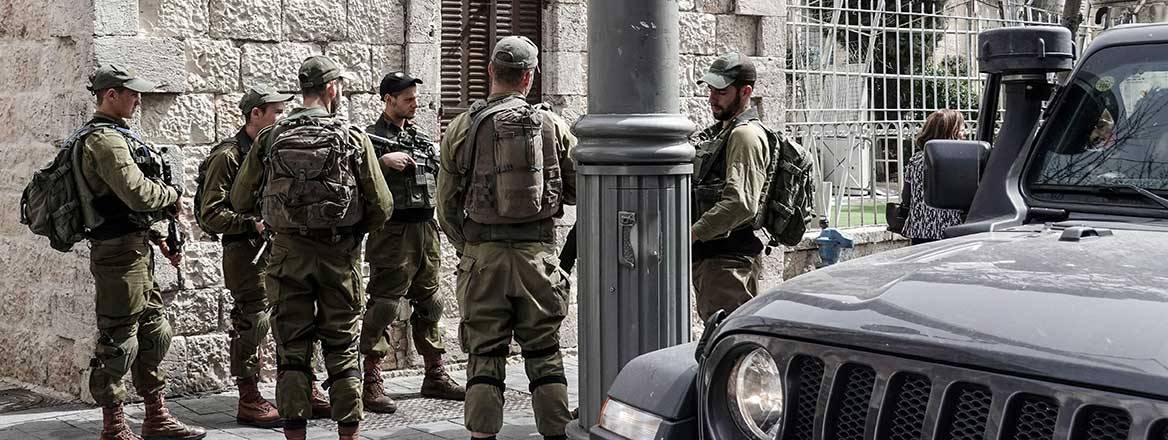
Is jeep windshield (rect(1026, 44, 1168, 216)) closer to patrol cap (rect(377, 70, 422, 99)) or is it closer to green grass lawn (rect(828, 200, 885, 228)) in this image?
patrol cap (rect(377, 70, 422, 99))

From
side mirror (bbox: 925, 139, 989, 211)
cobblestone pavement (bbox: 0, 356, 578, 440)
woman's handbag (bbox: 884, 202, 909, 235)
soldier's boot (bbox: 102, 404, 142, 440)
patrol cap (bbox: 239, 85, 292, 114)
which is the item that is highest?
patrol cap (bbox: 239, 85, 292, 114)

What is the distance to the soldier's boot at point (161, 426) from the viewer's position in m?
6.67

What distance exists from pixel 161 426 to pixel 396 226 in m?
1.65

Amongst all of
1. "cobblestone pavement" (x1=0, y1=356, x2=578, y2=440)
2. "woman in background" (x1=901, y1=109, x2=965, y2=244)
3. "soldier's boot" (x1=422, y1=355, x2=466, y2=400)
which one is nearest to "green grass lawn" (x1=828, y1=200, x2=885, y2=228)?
"woman in background" (x1=901, y1=109, x2=965, y2=244)

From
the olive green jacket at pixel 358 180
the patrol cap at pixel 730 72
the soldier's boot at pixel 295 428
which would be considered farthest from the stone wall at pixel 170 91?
the patrol cap at pixel 730 72

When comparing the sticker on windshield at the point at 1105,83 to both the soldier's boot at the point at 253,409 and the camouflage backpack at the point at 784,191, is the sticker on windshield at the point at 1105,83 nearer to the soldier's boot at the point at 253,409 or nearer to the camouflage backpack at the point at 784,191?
the camouflage backpack at the point at 784,191

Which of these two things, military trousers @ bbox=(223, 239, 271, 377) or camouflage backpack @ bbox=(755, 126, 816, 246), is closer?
camouflage backpack @ bbox=(755, 126, 816, 246)

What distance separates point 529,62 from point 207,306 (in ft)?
8.87

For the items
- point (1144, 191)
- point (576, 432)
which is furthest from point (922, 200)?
point (1144, 191)

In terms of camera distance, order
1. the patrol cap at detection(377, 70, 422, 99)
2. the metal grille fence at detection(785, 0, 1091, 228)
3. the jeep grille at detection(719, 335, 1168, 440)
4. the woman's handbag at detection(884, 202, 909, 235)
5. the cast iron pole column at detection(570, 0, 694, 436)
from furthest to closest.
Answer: the metal grille fence at detection(785, 0, 1091, 228), the woman's handbag at detection(884, 202, 909, 235), the patrol cap at detection(377, 70, 422, 99), the cast iron pole column at detection(570, 0, 694, 436), the jeep grille at detection(719, 335, 1168, 440)

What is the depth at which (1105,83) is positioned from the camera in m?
4.12

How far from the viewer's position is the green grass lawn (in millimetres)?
11438

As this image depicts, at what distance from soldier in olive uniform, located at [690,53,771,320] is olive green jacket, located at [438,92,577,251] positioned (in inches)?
25.1

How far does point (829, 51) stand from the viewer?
Result: 1090cm
